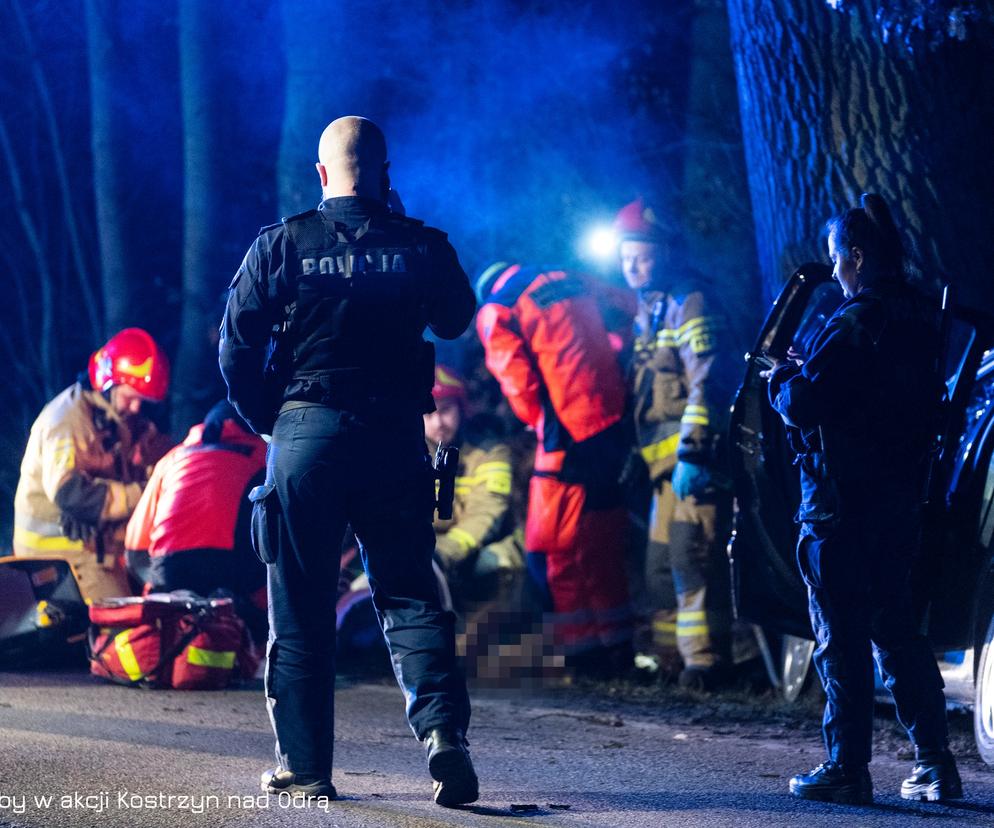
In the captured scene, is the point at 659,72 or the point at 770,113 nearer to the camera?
the point at 770,113

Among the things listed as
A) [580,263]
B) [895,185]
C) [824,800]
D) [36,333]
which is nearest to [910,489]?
[824,800]

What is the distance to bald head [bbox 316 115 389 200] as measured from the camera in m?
4.17

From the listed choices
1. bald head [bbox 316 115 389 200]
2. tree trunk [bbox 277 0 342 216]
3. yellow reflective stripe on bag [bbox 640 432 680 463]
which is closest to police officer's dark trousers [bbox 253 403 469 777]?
bald head [bbox 316 115 389 200]

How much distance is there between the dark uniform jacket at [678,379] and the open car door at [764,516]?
5.09 feet

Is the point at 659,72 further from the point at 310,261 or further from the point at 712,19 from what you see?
the point at 310,261

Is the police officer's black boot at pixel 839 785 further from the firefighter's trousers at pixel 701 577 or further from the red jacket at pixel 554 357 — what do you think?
the red jacket at pixel 554 357

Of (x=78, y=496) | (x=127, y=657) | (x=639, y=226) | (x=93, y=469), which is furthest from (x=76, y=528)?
(x=639, y=226)

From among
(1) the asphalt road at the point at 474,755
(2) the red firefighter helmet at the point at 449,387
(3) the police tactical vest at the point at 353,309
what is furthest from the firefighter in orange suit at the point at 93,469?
(3) the police tactical vest at the point at 353,309

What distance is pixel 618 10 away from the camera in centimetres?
1141

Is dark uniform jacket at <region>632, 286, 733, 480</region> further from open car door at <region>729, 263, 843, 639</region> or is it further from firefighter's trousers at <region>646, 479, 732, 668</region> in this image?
open car door at <region>729, 263, 843, 639</region>

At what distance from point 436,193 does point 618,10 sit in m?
2.23

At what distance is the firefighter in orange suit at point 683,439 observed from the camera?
717cm

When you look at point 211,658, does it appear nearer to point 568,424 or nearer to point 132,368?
point 132,368

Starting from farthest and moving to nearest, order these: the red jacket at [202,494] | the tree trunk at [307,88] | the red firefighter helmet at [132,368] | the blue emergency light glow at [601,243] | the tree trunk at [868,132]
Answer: the blue emergency light glow at [601,243]
the tree trunk at [307,88]
the red firefighter helmet at [132,368]
the red jacket at [202,494]
the tree trunk at [868,132]
